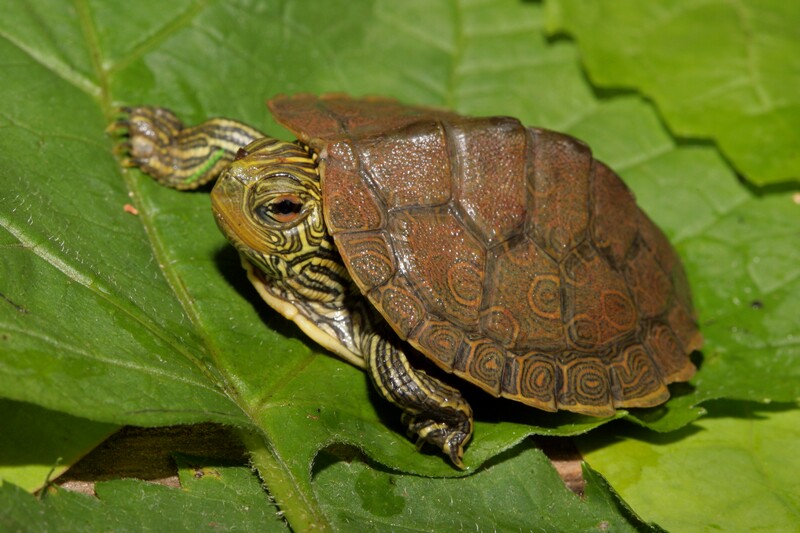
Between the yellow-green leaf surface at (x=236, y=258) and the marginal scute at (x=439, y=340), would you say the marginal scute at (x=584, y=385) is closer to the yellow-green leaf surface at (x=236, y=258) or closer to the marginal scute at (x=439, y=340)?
the yellow-green leaf surface at (x=236, y=258)

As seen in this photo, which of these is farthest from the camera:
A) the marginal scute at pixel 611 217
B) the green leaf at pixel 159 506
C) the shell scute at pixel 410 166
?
the marginal scute at pixel 611 217

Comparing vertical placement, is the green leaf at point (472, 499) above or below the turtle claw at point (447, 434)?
below

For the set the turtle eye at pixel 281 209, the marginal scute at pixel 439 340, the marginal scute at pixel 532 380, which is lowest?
the marginal scute at pixel 532 380

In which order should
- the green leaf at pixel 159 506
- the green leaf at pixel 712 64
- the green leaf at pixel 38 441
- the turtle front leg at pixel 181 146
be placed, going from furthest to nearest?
1. the green leaf at pixel 712 64
2. the turtle front leg at pixel 181 146
3. the green leaf at pixel 38 441
4. the green leaf at pixel 159 506

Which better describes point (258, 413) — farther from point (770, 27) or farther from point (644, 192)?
point (770, 27)

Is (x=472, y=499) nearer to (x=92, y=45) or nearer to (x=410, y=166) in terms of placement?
(x=410, y=166)

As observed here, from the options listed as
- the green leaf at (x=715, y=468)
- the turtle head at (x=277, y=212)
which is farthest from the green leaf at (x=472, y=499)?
the turtle head at (x=277, y=212)
